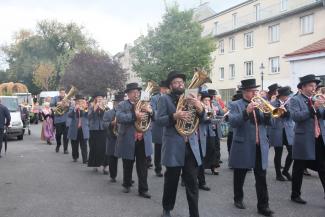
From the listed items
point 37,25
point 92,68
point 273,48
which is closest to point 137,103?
point 273,48

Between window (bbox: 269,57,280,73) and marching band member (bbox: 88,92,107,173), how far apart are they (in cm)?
3085

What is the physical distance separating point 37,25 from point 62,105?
58.0 m

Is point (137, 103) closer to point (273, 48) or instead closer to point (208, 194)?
point (208, 194)

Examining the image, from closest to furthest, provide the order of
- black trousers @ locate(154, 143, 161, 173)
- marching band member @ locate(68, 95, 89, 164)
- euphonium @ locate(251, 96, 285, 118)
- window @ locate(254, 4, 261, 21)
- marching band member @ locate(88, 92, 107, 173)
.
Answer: euphonium @ locate(251, 96, 285, 118), black trousers @ locate(154, 143, 161, 173), marching band member @ locate(88, 92, 107, 173), marching band member @ locate(68, 95, 89, 164), window @ locate(254, 4, 261, 21)

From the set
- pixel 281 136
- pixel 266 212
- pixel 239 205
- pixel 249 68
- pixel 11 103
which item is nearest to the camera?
pixel 266 212

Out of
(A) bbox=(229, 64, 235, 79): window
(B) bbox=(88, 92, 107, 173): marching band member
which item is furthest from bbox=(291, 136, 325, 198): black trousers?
(A) bbox=(229, 64, 235, 79): window

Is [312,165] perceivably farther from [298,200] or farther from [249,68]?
Answer: [249,68]

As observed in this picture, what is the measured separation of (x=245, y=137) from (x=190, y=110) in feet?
3.97

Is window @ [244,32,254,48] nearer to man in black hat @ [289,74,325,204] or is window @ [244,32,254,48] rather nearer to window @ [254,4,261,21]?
window @ [254,4,261,21]

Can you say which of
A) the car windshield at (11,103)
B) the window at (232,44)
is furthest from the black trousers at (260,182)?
the window at (232,44)

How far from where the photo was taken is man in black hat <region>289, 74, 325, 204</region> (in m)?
7.34

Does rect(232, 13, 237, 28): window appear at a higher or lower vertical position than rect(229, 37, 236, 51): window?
higher

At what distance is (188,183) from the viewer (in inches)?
247

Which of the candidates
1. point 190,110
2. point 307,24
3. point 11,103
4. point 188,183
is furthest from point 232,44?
point 188,183
